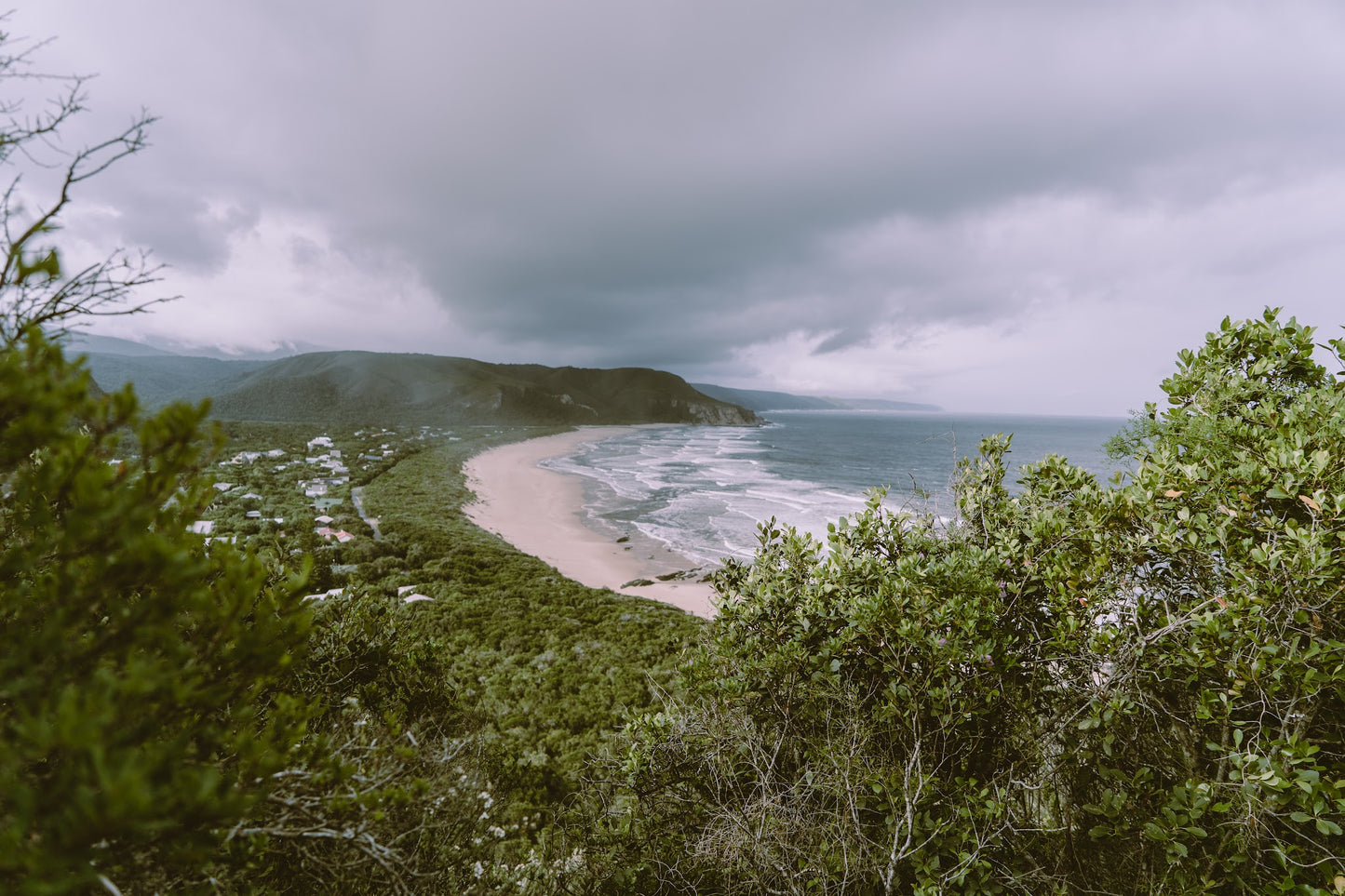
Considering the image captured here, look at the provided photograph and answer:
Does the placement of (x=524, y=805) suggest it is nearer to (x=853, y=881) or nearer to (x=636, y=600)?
(x=853, y=881)

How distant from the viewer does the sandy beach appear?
23.0m

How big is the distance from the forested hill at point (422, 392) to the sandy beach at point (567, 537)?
61.7m

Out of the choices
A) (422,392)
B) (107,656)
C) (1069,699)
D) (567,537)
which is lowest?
(567,537)

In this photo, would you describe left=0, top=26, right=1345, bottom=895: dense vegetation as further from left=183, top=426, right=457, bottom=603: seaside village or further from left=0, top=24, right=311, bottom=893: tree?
left=183, top=426, right=457, bottom=603: seaside village

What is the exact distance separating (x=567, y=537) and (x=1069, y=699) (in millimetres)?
28883

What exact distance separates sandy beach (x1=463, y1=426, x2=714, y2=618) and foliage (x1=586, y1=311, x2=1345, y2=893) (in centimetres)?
741

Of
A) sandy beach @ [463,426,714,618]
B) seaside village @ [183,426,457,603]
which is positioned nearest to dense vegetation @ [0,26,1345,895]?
sandy beach @ [463,426,714,618]

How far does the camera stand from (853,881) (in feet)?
11.7

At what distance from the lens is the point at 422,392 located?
119 m

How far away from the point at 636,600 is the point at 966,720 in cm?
1678

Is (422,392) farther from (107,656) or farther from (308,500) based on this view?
(107,656)

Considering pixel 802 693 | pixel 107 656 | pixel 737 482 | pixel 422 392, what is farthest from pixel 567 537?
pixel 422 392

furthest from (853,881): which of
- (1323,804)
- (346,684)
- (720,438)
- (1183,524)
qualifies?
(720,438)

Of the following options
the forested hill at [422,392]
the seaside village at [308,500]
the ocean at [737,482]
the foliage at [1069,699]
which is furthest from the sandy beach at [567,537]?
the forested hill at [422,392]
